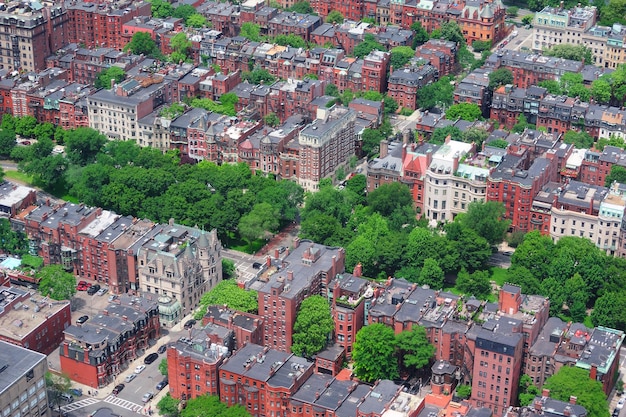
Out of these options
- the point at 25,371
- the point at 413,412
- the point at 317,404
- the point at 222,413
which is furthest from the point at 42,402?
the point at 413,412

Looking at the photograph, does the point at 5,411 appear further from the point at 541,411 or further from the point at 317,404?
the point at 541,411

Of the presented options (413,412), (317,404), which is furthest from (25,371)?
(413,412)

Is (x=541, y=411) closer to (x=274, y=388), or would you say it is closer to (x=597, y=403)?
(x=597, y=403)

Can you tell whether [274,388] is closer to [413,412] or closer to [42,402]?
[413,412]

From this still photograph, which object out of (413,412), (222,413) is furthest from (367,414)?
(222,413)
